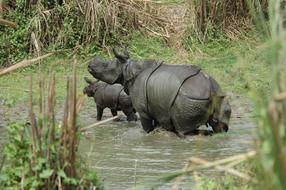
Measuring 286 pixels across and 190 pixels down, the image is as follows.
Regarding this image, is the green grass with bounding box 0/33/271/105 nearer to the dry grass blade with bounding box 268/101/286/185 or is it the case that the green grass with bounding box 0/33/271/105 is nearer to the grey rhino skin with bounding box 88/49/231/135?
the grey rhino skin with bounding box 88/49/231/135

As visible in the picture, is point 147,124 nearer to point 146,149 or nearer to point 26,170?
point 146,149

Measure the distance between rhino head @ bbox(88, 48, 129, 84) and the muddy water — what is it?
25.8 inches

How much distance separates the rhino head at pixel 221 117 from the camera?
1069cm

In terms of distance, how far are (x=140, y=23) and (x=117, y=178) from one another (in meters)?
8.86

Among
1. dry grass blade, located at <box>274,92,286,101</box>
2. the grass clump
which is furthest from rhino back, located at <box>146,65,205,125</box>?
dry grass blade, located at <box>274,92,286,101</box>

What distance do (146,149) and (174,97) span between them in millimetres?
919

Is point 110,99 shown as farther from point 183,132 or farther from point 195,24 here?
point 195,24

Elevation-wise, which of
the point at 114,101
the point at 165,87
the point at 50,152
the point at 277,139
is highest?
the point at 277,139

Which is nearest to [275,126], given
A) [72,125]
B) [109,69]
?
[72,125]

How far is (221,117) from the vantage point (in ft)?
34.9

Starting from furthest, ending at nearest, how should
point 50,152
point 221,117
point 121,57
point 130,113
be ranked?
point 130,113, point 121,57, point 221,117, point 50,152

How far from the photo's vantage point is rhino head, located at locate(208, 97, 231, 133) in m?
10.7

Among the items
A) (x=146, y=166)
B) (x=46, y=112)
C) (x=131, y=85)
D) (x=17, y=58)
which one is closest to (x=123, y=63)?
(x=131, y=85)

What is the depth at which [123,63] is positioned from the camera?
1202cm
